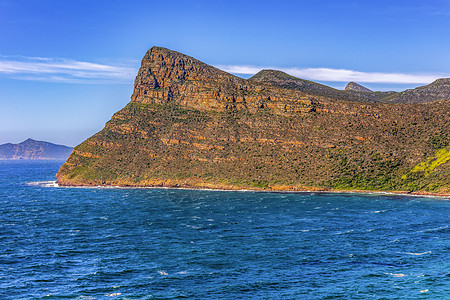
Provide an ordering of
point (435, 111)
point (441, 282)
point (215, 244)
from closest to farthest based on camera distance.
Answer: point (441, 282)
point (215, 244)
point (435, 111)

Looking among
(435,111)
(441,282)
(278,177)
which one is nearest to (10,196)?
(278,177)

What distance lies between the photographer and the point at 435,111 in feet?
647

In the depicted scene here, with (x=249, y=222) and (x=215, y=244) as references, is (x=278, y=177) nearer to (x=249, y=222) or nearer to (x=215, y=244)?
(x=249, y=222)

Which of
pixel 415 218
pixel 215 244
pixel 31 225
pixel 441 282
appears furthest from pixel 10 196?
pixel 441 282

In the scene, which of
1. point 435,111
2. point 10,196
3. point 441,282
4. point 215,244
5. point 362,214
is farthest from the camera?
point 435,111

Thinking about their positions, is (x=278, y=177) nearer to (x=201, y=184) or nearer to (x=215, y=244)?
(x=201, y=184)

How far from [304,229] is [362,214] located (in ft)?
80.5

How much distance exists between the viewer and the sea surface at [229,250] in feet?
198

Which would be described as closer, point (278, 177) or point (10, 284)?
point (10, 284)

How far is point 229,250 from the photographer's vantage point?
81750 millimetres

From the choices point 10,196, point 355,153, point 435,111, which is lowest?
point 10,196

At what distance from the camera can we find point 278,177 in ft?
594

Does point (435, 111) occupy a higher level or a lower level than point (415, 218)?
higher

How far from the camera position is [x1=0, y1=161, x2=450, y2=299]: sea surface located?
60500mm
